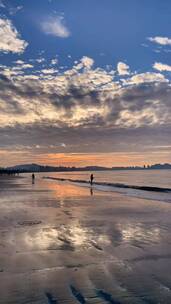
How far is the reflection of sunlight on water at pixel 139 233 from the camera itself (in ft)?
41.8

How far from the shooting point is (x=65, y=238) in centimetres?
1288

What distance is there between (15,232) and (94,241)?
3.68m

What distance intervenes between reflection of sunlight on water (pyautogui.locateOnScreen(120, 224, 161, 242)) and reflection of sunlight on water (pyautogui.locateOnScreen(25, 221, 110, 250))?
36.4 inches

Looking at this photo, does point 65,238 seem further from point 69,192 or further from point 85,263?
point 69,192

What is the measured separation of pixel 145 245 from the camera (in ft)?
37.9

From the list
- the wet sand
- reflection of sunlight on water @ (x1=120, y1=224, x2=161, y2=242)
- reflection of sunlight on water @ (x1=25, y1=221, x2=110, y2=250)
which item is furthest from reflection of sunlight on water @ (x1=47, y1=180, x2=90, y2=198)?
the wet sand

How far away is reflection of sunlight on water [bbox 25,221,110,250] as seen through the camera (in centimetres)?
1165

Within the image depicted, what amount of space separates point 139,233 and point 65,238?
123 inches

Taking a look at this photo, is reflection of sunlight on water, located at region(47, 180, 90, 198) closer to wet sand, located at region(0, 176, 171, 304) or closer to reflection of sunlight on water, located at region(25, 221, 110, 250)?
reflection of sunlight on water, located at region(25, 221, 110, 250)

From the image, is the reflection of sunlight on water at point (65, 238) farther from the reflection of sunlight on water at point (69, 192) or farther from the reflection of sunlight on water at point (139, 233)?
the reflection of sunlight on water at point (69, 192)

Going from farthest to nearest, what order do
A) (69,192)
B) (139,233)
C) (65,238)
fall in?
(69,192) < (139,233) < (65,238)

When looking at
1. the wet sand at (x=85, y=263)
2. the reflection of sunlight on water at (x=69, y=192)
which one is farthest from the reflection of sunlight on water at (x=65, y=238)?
the reflection of sunlight on water at (x=69, y=192)

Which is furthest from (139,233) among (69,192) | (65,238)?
(69,192)

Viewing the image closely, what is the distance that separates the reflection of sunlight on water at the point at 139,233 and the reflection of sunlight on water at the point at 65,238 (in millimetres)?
926
